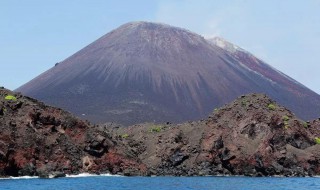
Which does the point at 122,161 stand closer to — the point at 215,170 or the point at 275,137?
the point at 215,170

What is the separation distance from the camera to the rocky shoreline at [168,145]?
10556 cm

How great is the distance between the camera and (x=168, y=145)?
140 metres

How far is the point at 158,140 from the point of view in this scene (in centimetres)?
14900

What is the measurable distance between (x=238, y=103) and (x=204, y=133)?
48.8 feet

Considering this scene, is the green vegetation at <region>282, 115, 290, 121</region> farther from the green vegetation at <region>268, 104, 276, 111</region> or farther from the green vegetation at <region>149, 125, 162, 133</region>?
the green vegetation at <region>149, 125, 162, 133</region>

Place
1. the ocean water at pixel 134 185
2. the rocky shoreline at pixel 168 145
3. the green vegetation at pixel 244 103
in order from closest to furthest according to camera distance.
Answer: the ocean water at pixel 134 185 → the rocky shoreline at pixel 168 145 → the green vegetation at pixel 244 103

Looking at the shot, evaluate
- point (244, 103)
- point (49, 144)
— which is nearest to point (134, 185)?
point (49, 144)

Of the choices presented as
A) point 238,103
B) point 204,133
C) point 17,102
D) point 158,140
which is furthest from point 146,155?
point 17,102

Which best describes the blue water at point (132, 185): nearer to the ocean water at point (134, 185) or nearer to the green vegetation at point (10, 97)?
the ocean water at point (134, 185)

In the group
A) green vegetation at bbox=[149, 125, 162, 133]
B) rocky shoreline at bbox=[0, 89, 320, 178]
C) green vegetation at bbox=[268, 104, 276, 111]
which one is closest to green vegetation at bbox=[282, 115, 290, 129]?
rocky shoreline at bbox=[0, 89, 320, 178]

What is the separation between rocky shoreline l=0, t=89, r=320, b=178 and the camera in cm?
Answer: 10556

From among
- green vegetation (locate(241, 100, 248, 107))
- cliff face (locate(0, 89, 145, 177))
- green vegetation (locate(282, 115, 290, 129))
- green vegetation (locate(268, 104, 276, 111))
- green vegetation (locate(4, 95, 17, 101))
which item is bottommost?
cliff face (locate(0, 89, 145, 177))

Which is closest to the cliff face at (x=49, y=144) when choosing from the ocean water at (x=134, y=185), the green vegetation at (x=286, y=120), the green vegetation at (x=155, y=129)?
the ocean water at (x=134, y=185)

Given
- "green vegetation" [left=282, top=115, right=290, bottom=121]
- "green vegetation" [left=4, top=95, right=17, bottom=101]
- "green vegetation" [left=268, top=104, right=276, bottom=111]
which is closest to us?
"green vegetation" [left=4, top=95, right=17, bottom=101]
